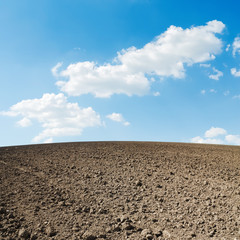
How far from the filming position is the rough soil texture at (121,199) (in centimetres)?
502

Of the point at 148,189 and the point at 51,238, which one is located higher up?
the point at 148,189

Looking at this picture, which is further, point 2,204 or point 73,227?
point 2,204

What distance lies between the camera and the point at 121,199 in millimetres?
6465

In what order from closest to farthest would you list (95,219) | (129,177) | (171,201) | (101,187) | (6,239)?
1. (6,239)
2. (95,219)
3. (171,201)
4. (101,187)
5. (129,177)

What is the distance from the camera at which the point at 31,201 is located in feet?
21.0

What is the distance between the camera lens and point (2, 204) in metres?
6.20

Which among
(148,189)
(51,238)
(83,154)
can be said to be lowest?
(51,238)

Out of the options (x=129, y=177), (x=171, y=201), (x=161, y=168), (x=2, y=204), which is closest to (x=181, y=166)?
(x=161, y=168)

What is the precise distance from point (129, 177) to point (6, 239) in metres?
4.03

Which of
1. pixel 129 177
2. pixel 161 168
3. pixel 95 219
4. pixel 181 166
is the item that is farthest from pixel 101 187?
pixel 181 166

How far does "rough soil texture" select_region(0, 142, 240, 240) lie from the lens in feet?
16.5

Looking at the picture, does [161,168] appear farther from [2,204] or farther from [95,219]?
[2,204]

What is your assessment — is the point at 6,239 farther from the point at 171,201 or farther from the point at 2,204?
the point at 171,201

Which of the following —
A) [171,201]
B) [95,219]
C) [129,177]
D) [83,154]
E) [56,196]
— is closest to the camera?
[95,219]
